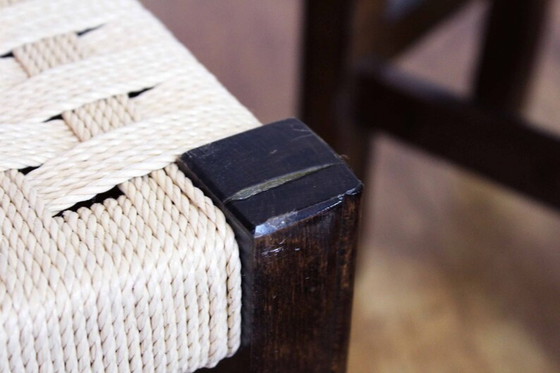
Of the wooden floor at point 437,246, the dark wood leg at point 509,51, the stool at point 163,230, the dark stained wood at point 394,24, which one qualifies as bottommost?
the wooden floor at point 437,246

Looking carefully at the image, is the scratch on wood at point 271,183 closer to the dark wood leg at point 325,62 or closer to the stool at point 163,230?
the stool at point 163,230

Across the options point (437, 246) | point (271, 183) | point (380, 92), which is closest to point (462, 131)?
point (380, 92)

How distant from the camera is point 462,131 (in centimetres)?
95

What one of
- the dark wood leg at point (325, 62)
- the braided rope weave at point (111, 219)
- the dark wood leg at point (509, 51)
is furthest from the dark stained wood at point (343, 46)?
the braided rope weave at point (111, 219)

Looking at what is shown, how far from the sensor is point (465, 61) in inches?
58.7

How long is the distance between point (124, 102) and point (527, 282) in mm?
870

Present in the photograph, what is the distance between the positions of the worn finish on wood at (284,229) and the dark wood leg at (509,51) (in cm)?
91

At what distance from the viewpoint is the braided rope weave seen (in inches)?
11.5

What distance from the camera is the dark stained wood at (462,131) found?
920mm

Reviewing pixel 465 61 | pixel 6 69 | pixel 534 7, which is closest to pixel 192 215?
pixel 6 69

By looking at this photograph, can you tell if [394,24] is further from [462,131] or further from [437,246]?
[437,246]

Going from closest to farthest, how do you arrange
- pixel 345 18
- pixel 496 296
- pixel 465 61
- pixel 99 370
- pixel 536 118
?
pixel 99 370, pixel 345 18, pixel 496 296, pixel 536 118, pixel 465 61

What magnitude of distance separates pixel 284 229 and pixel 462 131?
68 centimetres

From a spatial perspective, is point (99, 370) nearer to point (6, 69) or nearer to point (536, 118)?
point (6, 69)
